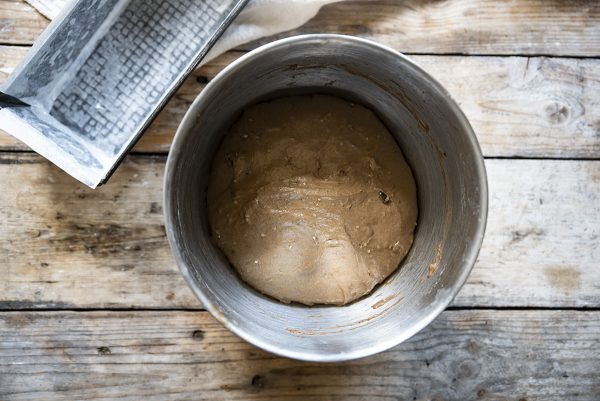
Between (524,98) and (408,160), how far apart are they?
229 mm

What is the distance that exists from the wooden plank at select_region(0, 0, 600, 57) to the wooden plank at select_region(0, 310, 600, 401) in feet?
1.36

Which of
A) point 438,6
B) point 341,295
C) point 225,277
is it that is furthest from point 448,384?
point 438,6

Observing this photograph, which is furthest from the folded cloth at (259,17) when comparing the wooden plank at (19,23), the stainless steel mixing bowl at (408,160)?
the stainless steel mixing bowl at (408,160)

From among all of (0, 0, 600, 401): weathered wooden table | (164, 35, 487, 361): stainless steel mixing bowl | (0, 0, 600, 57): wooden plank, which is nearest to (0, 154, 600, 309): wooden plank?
(0, 0, 600, 401): weathered wooden table

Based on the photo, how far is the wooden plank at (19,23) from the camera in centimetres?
85

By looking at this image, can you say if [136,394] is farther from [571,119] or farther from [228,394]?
[571,119]

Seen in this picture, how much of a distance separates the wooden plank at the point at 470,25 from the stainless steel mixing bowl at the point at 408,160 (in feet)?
0.46

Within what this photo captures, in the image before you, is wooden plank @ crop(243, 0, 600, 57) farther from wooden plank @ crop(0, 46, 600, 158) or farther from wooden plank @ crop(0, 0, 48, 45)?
wooden plank @ crop(0, 0, 48, 45)

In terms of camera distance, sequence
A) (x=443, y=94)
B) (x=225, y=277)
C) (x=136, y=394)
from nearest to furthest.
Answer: (x=443, y=94) → (x=225, y=277) → (x=136, y=394)

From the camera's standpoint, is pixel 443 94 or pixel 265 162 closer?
pixel 443 94

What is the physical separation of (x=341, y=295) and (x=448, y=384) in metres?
0.26

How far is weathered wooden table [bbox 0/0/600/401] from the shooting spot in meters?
0.86

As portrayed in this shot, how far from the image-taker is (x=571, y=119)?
90 centimetres

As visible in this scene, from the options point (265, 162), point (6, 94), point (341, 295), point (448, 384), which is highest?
point (6, 94)
